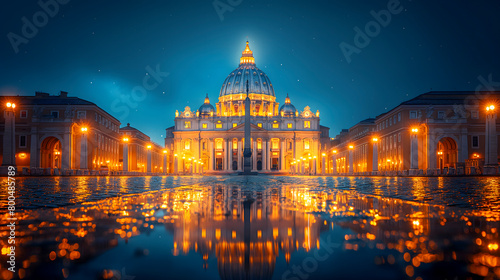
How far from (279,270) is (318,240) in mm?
706

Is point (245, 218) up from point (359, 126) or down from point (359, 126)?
down

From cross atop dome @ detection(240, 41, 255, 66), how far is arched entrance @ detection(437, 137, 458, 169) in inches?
4106

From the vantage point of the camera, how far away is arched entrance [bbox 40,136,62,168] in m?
60.5

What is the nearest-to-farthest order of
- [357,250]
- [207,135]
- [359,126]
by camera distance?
[357,250], [359,126], [207,135]

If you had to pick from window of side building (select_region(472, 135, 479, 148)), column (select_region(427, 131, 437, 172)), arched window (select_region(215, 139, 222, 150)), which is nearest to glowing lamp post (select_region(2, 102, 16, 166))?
column (select_region(427, 131, 437, 172))

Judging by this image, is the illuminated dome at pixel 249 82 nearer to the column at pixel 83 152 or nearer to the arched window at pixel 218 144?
the arched window at pixel 218 144

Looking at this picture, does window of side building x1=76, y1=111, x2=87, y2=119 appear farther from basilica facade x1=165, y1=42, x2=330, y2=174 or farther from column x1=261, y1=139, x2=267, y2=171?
column x1=261, y1=139, x2=267, y2=171

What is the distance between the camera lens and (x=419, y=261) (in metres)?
1.79

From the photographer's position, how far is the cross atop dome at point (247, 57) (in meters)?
164

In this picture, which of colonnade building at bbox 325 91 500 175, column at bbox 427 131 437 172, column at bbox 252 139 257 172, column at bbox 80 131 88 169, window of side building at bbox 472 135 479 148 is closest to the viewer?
column at bbox 427 131 437 172

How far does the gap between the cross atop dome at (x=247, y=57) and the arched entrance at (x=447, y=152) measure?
104m

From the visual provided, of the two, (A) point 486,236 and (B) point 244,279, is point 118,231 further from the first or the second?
(A) point 486,236

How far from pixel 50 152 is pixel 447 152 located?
2328 inches

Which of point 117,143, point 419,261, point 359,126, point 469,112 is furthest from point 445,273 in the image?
point 359,126
